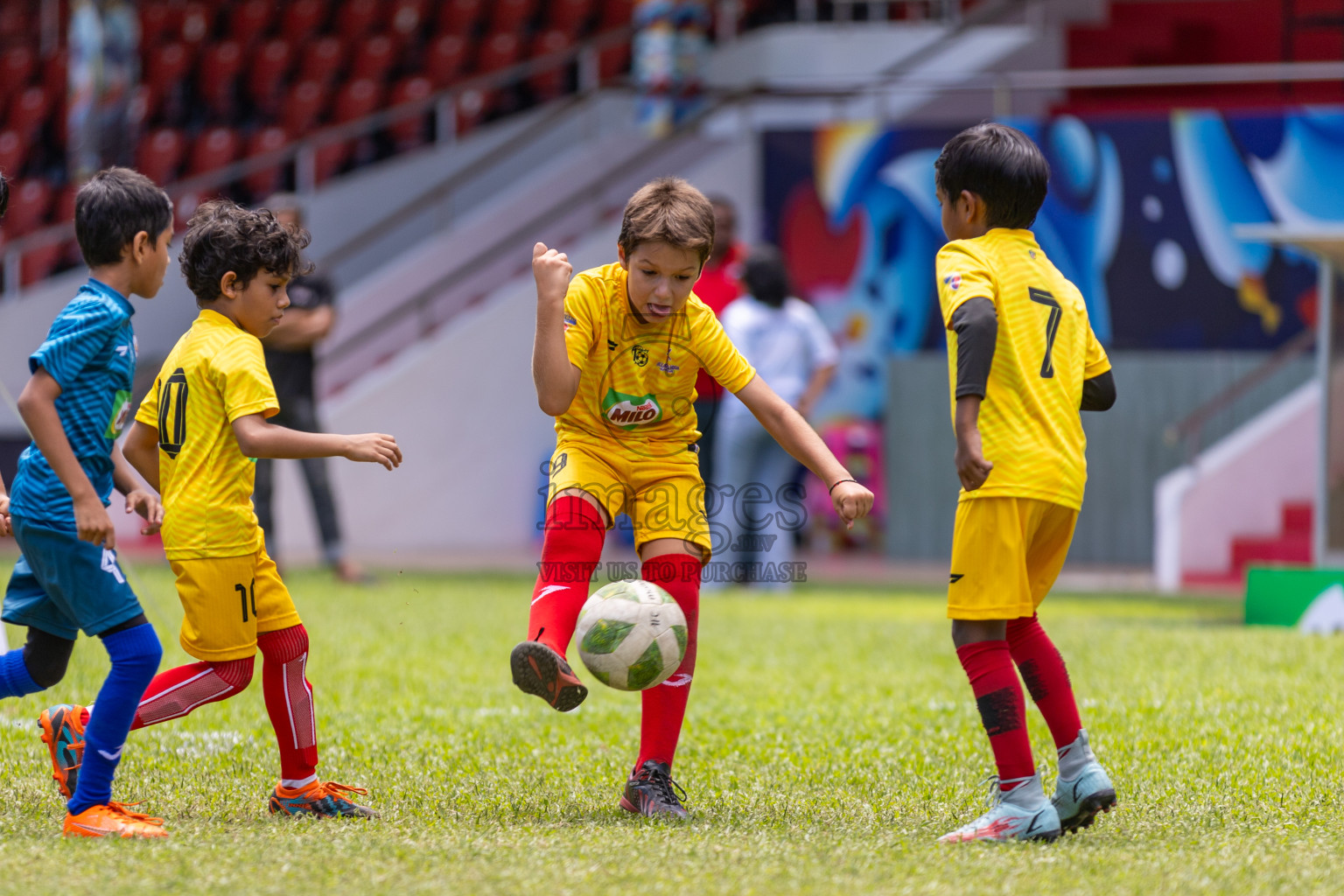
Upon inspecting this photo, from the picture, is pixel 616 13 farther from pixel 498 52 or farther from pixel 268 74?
pixel 268 74

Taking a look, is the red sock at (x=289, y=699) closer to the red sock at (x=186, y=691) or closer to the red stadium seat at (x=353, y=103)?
the red sock at (x=186, y=691)

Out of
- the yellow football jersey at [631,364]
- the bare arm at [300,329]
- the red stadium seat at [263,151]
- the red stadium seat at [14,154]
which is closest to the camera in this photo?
the yellow football jersey at [631,364]

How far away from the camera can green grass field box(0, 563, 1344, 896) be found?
330cm

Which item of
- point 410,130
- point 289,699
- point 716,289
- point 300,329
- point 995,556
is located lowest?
point 716,289

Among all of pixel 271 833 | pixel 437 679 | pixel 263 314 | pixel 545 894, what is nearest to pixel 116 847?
pixel 271 833

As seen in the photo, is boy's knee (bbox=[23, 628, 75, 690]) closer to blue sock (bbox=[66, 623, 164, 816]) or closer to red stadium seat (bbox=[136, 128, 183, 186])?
blue sock (bbox=[66, 623, 164, 816])

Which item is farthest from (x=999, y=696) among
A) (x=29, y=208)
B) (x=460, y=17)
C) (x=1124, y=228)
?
(x=460, y=17)

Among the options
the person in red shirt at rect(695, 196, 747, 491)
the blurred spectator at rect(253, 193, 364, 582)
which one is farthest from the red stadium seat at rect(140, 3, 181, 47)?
the person in red shirt at rect(695, 196, 747, 491)

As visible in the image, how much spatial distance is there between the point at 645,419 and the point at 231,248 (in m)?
1.15

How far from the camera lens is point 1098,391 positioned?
13.1 feet

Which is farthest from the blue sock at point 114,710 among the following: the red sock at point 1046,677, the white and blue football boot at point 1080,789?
the white and blue football boot at point 1080,789

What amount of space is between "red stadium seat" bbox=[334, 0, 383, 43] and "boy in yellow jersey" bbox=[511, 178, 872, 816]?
15.4 meters

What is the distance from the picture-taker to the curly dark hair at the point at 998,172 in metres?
A: 3.88

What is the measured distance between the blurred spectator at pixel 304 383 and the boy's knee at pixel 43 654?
16.8 feet
